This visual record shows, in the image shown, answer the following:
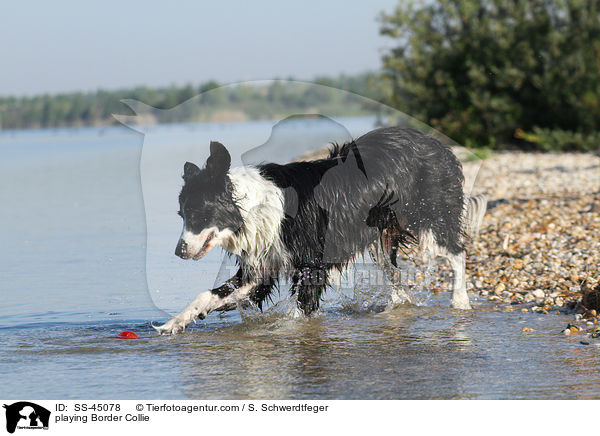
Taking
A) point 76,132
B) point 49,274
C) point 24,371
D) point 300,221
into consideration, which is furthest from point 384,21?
point 76,132

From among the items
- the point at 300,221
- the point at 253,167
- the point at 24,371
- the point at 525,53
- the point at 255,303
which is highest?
the point at 525,53

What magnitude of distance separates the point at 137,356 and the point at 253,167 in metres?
1.74

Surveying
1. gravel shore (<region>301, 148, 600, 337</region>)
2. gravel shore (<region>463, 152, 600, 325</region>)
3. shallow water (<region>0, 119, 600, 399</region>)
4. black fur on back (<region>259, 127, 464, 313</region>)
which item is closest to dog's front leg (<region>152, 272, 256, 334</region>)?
shallow water (<region>0, 119, 600, 399</region>)

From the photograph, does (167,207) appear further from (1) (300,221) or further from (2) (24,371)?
(2) (24,371)

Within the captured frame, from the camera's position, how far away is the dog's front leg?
679 cm

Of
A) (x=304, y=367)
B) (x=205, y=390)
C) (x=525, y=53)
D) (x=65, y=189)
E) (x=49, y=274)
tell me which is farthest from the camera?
(x=525, y=53)

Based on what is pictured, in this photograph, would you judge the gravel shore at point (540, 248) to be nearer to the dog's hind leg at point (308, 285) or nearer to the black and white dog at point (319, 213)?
the black and white dog at point (319, 213)

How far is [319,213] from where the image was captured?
6.93 metres

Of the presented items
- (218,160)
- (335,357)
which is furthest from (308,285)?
(218,160)

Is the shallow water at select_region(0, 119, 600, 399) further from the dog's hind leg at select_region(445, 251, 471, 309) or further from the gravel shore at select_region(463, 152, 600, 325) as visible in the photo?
the gravel shore at select_region(463, 152, 600, 325)

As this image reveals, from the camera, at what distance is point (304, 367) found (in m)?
5.82

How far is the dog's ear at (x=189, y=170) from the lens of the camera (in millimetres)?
6279

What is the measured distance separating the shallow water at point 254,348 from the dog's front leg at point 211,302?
139 mm
